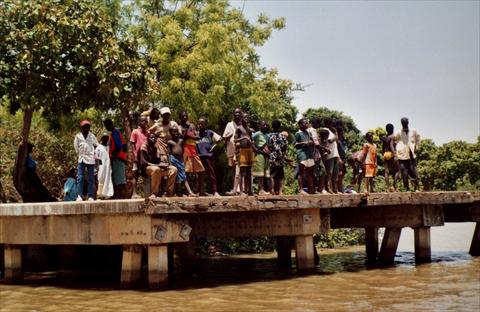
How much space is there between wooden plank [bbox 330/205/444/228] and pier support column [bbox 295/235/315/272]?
3161mm

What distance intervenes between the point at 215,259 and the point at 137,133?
8.69 m

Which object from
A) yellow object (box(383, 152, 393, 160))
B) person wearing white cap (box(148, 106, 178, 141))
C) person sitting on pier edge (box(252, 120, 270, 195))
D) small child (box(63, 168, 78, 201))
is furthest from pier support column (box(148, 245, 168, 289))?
yellow object (box(383, 152, 393, 160))

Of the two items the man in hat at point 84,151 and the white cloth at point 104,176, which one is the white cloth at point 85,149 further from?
the white cloth at point 104,176

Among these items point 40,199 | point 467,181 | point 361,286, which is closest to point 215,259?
point 40,199

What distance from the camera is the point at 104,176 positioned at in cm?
1377

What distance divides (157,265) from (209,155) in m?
2.98

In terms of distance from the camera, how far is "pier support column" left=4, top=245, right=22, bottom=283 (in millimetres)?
14203

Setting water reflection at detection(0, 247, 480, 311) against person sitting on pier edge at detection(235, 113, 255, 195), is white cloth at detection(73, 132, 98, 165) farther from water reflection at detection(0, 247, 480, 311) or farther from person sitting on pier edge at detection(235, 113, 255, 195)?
person sitting on pier edge at detection(235, 113, 255, 195)

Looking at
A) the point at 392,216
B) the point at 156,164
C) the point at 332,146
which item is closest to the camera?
the point at 156,164

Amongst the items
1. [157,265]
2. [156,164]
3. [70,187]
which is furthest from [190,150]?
[70,187]

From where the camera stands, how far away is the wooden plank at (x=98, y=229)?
38.2ft

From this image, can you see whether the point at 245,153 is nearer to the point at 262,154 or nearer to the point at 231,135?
the point at 231,135

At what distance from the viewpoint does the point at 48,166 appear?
21.8 m

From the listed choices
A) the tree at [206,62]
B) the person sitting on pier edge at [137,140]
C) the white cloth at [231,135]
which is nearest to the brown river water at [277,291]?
the person sitting on pier edge at [137,140]
